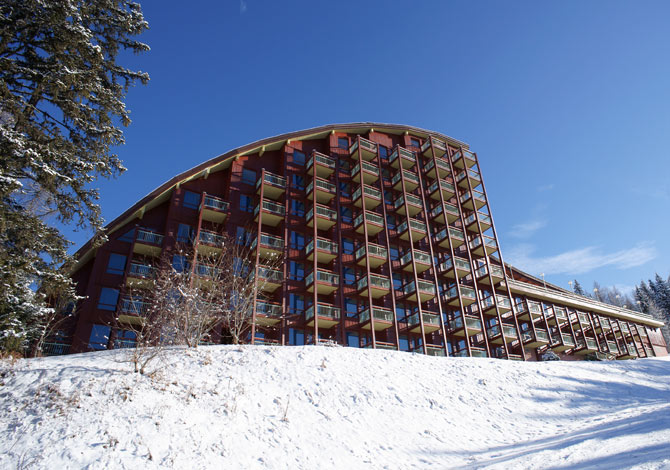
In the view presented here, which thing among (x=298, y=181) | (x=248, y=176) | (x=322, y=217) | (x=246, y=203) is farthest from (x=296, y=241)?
(x=248, y=176)

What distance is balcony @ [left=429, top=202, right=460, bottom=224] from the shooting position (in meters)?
39.6

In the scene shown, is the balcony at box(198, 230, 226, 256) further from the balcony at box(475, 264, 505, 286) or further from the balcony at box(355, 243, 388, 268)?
the balcony at box(475, 264, 505, 286)

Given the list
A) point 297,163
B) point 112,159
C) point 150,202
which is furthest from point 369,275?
point 112,159

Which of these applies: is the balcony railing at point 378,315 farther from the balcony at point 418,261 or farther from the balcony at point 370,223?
the balcony at point 370,223

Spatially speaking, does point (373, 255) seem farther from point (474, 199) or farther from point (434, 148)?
point (434, 148)

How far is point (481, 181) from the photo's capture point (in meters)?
42.6

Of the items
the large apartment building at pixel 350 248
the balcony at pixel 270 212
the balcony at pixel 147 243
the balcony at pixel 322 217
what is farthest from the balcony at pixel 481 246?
the balcony at pixel 147 243

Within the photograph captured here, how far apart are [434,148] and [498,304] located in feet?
54.1

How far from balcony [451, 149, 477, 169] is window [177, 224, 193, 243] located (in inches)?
1051

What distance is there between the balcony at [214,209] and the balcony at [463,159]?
23774 millimetres

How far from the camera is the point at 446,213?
39000 mm

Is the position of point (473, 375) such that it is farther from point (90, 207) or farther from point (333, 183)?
point (333, 183)

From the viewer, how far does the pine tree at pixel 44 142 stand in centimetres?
1109

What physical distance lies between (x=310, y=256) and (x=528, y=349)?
21.6 metres
